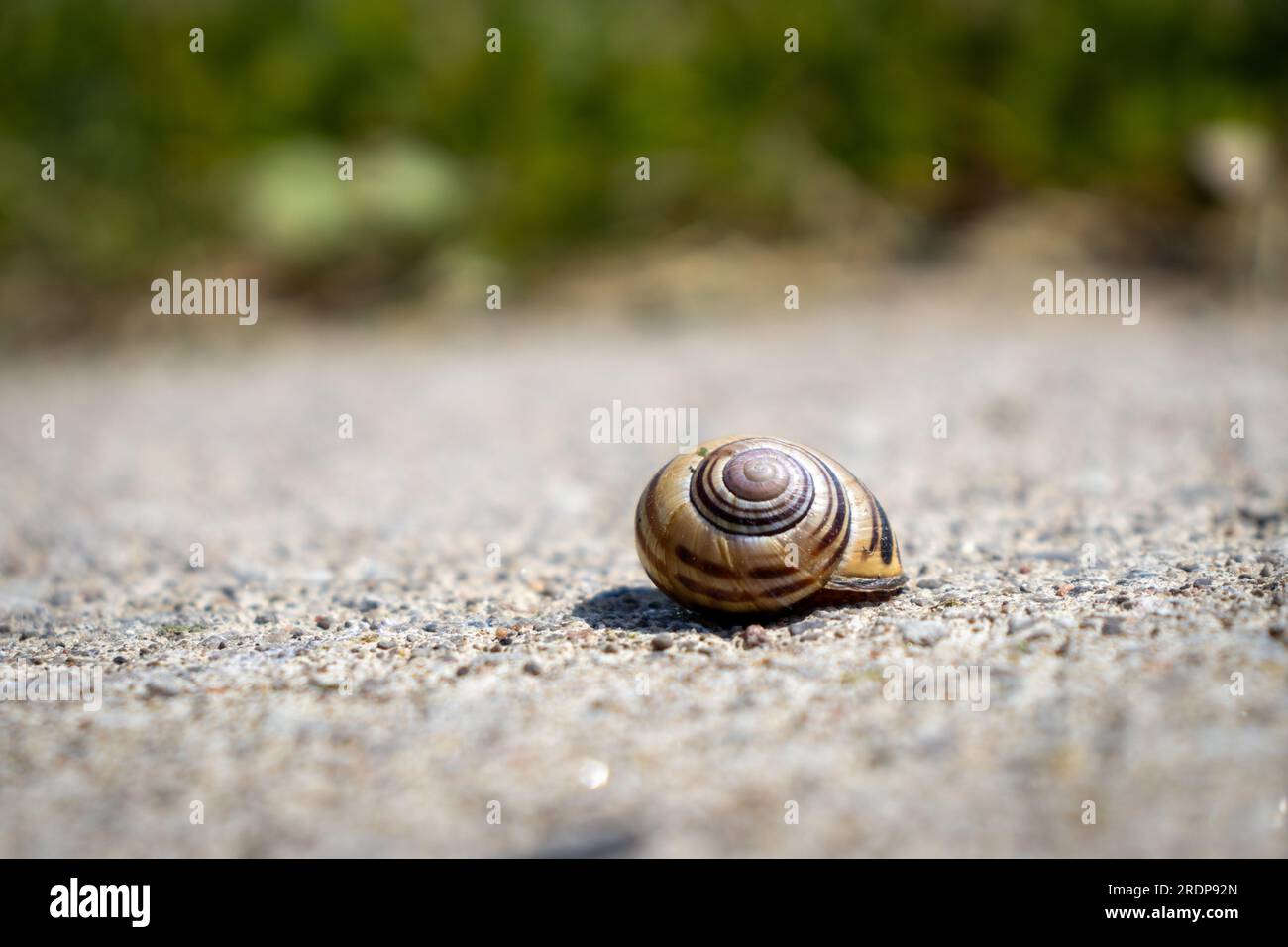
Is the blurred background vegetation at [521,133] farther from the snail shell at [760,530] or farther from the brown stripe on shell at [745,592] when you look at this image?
the brown stripe on shell at [745,592]

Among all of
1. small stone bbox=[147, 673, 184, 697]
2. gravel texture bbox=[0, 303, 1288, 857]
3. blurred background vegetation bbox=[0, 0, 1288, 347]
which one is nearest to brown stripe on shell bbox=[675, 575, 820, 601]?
gravel texture bbox=[0, 303, 1288, 857]

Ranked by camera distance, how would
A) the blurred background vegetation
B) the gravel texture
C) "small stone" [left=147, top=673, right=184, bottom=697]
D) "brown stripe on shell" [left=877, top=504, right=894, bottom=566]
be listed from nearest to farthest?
the gravel texture
"small stone" [left=147, top=673, right=184, bottom=697]
"brown stripe on shell" [left=877, top=504, right=894, bottom=566]
the blurred background vegetation

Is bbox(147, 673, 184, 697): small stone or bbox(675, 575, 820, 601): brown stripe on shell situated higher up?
bbox(675, 575, 820, 601): brown stripe on shell

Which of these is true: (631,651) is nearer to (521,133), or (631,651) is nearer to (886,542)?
(886,542)

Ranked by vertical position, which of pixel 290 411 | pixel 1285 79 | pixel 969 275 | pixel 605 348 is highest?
pixel 1285 79

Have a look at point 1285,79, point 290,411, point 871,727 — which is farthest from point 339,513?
point 1285,79

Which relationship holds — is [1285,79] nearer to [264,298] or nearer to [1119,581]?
[1119,581]

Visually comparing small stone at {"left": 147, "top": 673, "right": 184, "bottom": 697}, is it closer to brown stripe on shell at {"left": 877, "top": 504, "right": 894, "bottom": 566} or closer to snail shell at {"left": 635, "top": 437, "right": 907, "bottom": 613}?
snail shell at {"left": 635, "top": 437, "right": 907, "bottom": 613}

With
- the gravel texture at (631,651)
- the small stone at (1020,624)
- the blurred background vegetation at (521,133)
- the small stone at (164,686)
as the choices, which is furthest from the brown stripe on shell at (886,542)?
the blurred background vegetation at (521,133)
